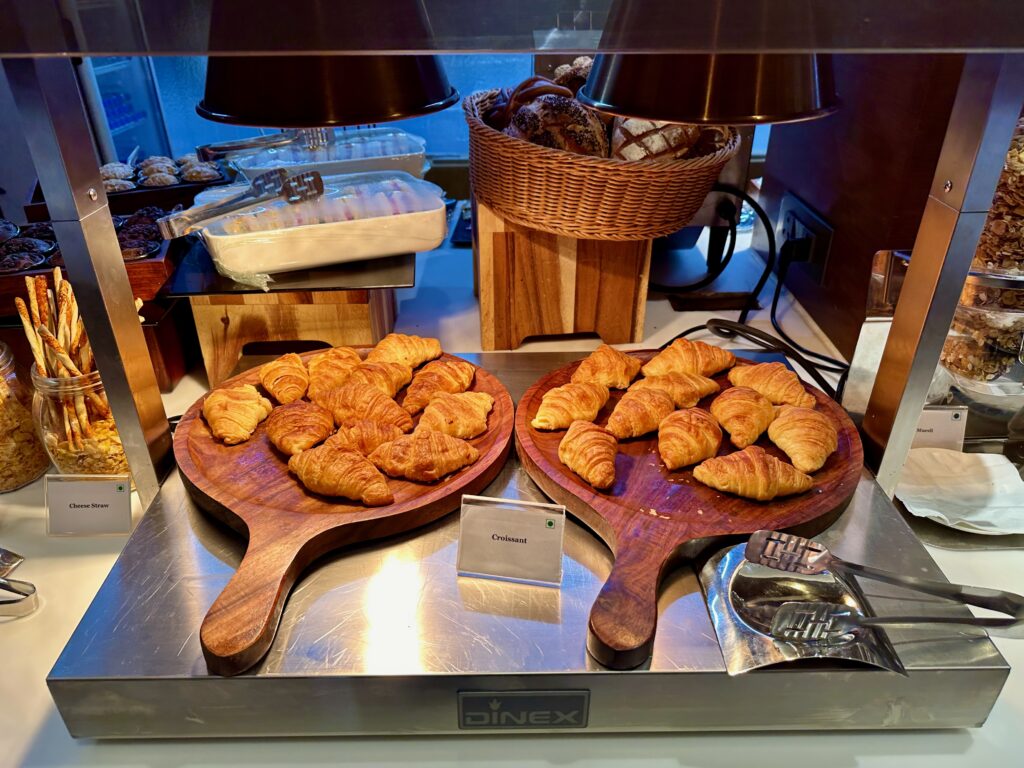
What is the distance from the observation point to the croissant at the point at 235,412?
35.2 inches

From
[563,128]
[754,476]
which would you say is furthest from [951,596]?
[563,128]

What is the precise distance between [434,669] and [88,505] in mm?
520

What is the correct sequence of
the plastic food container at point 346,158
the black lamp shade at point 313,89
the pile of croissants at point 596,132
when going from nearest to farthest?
1. the black lamp shade at point 313,89
2. the pile of croissants at point 596,132
3. the plastic food container at point 346,158

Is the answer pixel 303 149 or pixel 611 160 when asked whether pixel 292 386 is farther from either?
pixel 303 149

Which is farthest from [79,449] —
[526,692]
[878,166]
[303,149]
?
[878,166]

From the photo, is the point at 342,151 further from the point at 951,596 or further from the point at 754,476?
the point at 951,596

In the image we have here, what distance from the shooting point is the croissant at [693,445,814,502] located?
0.80 m

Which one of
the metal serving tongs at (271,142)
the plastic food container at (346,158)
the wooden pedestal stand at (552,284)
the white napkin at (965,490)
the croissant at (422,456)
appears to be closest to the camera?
the croissant at (422,456)

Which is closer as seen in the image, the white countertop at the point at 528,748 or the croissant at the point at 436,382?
the white countertop at the point at 528,748

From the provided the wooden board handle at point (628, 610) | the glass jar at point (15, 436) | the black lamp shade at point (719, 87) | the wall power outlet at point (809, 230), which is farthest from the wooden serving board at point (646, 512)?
the glass jar at point (15, 436)

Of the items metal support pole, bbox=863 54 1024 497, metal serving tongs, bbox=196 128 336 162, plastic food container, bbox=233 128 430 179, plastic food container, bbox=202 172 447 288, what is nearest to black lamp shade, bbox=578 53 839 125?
metal support pole, bbox=863 54 1024 497

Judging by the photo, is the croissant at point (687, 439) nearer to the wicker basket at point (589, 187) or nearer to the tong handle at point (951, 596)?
the tong handle at point (951, 596)

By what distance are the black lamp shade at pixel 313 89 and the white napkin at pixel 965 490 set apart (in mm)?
788

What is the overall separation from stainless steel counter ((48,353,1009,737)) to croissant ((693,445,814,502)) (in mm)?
111
